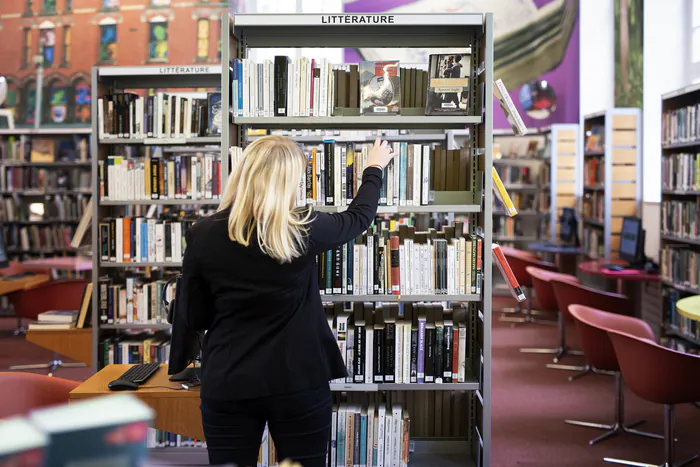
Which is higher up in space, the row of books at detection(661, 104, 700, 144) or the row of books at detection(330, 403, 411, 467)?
the row of books at detection(661, 104, 700, 144)

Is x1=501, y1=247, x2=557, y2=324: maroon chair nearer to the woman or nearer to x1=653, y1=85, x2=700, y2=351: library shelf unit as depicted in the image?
x1=653, y1=85, x2=700, y2=351: library shelf unit

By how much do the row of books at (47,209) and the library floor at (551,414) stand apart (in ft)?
8.02

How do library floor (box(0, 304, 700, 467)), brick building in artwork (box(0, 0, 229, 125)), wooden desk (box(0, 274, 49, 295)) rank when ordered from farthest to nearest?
brick building in artwork (box(0, 0, 229, 125)) → wooden desk (box(0, 274, 49, 295)) → library floor (box(0, 304, 700, 467))

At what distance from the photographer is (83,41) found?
10156mm

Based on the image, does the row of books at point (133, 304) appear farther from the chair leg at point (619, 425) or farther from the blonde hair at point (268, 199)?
the chair leg at point (619, 425)

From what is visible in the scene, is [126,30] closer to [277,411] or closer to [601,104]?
[601,104]

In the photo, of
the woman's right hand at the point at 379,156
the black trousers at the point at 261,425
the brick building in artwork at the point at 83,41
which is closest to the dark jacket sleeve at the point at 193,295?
the black trousers at the point at 261,425

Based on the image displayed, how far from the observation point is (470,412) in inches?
142

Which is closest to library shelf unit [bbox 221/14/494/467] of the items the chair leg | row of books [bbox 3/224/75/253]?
the chair leg

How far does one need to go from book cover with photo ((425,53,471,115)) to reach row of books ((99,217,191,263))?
2.17 meters

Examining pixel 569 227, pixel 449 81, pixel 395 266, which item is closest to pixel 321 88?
pixel 449 81

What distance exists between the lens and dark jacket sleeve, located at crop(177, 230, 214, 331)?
205 centimetres

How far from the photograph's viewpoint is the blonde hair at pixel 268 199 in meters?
1.96

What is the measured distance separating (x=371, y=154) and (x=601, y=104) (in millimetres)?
7873
